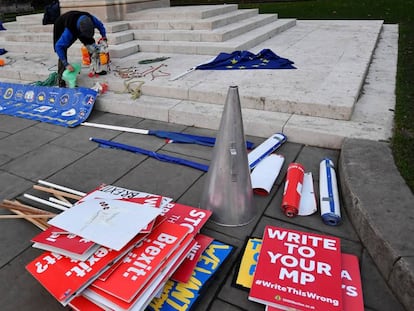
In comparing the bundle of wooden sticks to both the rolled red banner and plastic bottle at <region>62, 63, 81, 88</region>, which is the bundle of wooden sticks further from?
plastic bottle at <region>62, 63, 81, 88</region>

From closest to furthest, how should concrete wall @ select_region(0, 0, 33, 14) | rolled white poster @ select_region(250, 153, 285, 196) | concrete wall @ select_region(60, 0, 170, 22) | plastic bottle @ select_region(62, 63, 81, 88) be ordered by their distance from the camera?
rolled white poster @ select_region(250, 153, 285, 196)
plastic bottle @ select_region(62, 63, 81, 88)
concrete wall @ select_region(60, 0, 170, 22)
concrete wall @ select_region(0, 0, 33, 14)

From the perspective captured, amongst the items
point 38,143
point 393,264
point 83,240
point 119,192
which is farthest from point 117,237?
point 38,143

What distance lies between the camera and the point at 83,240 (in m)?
1.97

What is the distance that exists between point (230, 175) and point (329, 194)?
91 cm

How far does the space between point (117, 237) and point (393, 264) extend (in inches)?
64.1

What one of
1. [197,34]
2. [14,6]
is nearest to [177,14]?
[197,34]

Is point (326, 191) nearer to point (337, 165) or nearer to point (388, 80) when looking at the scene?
point (337, 165)

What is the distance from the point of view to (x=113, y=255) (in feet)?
6.25

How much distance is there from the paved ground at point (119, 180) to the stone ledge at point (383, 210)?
9 cm

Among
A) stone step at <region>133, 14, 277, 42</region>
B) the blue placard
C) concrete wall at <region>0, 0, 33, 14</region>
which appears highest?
concrete wall at <region>0, 0, 33, 14</region>

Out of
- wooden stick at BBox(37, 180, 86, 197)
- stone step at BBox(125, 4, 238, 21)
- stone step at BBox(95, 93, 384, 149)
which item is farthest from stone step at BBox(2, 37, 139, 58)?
wooden stick at BBox(37, 180, 86, 197)

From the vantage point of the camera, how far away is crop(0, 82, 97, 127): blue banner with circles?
473 centimetres

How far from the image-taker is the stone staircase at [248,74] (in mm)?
4004

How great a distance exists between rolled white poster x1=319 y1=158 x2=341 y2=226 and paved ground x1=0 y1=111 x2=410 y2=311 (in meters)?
0.07
